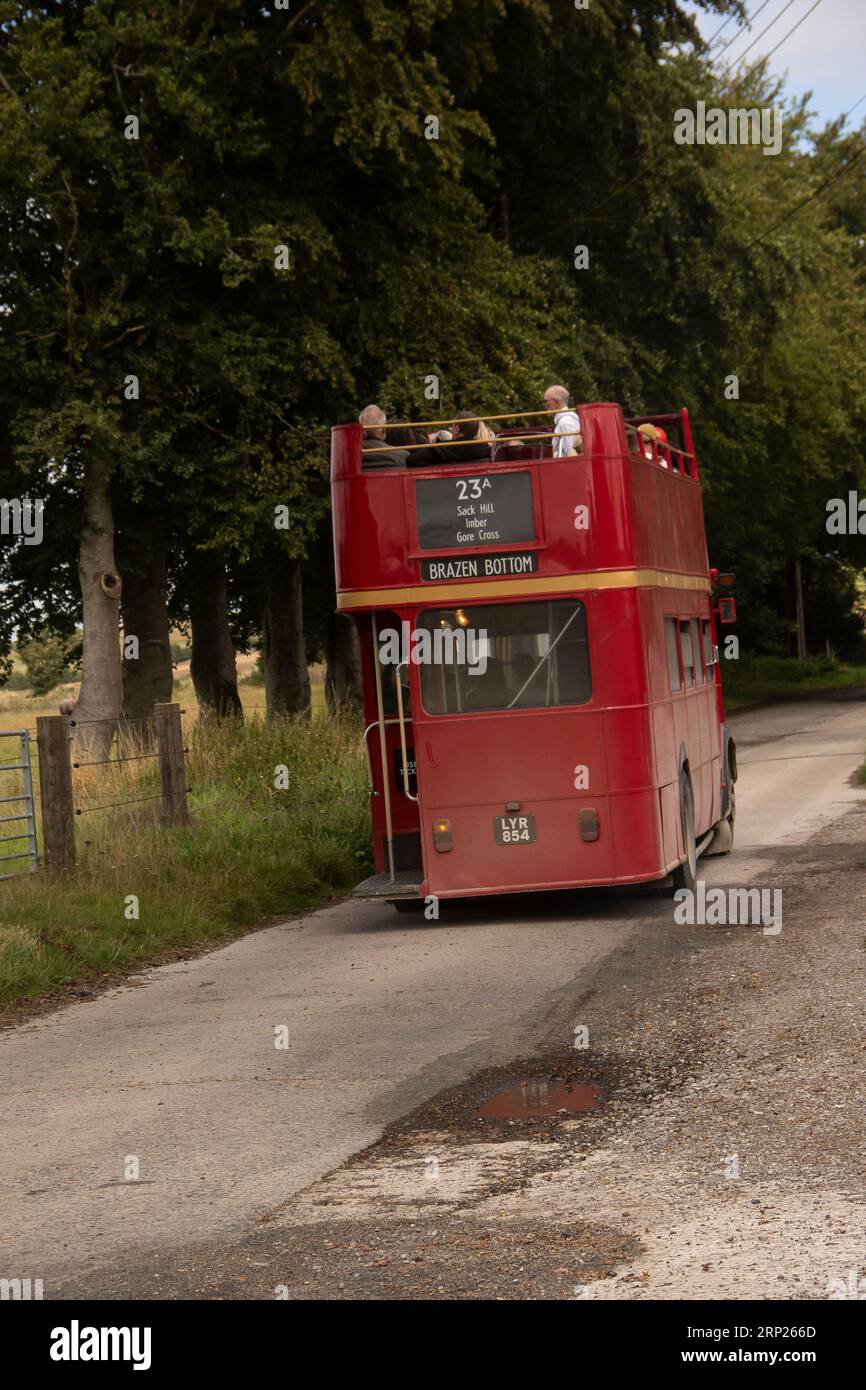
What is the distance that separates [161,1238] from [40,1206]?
0.81 m

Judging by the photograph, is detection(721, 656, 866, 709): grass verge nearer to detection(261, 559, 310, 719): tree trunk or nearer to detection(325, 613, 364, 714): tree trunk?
detection(325, 613, 364, 714): tree trunk

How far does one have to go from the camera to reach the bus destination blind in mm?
14570

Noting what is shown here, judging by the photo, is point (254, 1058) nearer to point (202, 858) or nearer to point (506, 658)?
point (506, 658)

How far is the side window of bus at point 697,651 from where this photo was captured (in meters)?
18.1

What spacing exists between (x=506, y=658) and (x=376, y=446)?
6.65 ft

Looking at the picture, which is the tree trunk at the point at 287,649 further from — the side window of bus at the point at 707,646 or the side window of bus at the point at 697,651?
the side window of bus at the point at 697,651

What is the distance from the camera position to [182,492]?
26766 millimetres

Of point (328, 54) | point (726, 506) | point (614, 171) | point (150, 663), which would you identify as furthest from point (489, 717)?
point (726, 506)

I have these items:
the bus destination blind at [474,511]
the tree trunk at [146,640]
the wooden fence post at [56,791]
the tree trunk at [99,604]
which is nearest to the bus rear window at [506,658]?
the bus destination blind at [474,511]

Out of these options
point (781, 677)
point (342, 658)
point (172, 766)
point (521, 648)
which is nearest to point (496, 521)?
point (521, 648)

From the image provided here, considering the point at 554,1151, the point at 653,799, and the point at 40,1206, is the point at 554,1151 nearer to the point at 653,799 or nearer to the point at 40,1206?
the point at 40,1206

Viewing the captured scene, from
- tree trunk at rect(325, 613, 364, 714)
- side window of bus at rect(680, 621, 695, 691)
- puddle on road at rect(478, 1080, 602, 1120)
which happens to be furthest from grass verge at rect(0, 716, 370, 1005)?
tree trunk at rect(325, 613, 364, 714)

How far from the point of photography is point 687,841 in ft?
51.4

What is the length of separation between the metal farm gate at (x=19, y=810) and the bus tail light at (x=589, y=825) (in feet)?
15.2
